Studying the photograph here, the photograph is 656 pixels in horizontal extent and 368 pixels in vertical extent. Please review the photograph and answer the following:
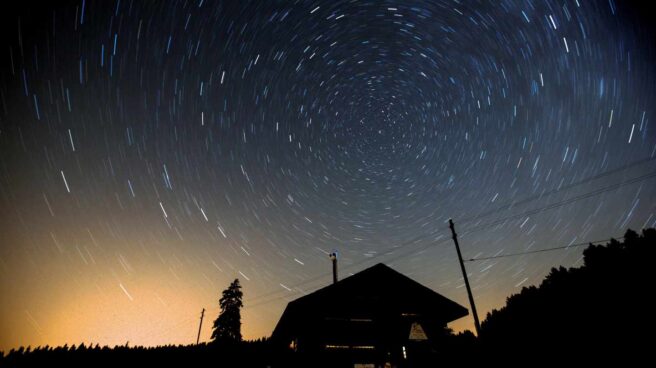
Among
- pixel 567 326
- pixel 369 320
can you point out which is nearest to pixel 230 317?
pixel 369 320

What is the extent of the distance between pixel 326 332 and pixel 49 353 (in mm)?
11506

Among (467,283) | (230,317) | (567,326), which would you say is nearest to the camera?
(567,326)

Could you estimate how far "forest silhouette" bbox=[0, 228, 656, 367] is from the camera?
689 centimetres

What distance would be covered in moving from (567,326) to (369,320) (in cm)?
659

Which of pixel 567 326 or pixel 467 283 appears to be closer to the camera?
pixel 567 326

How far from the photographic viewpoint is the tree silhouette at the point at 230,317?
96.6 ft

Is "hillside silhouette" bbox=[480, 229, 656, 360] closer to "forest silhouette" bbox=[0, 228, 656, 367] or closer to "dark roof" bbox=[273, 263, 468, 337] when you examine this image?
"forest silhouette" bbox=[0, 228, 656, 367]

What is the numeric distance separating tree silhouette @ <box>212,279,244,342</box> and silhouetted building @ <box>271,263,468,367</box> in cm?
2129

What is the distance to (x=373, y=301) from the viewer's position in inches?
475

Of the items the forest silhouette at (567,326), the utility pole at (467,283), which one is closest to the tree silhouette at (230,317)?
the forest silhouette at (567,326)

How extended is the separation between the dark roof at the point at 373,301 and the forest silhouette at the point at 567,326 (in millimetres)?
1224

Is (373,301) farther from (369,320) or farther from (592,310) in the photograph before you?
(592,310)

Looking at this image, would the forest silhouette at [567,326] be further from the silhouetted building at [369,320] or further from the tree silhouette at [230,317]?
the tree silhouette at [230,317]

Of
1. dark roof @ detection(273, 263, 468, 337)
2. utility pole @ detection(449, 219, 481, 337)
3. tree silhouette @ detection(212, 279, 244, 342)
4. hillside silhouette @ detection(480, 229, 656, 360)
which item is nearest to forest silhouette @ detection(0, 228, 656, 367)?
hillside silhouette @ detection(480, 229, 656, 360)
